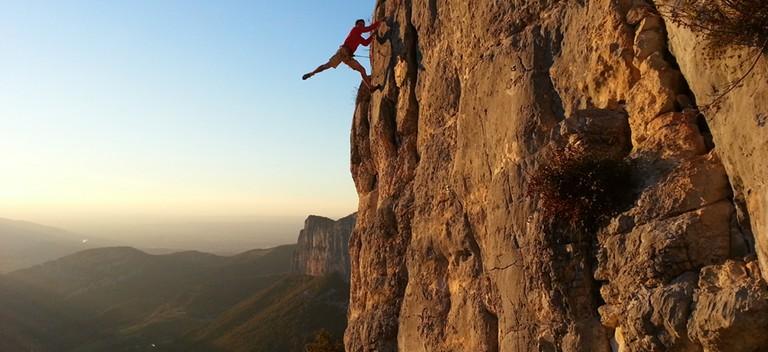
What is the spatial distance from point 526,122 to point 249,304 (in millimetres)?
135672

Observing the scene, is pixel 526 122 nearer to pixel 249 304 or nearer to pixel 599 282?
Answer: pixel 599 282

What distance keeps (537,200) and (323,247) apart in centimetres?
15625

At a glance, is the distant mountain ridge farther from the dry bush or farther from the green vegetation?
the dry bush

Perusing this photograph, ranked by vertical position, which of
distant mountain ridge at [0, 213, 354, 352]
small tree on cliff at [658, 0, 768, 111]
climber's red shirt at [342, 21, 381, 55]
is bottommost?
distant mountain ridge at [0, 213, 354, 352]

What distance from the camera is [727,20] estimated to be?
7.28m

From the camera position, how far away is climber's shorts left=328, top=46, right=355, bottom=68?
886 inches

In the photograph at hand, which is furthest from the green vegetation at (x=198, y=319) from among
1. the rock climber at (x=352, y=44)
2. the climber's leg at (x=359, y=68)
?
the rock climber at (x=352, y=44)

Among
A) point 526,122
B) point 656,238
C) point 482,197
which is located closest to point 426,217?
point 482,197

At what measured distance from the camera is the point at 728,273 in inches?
300

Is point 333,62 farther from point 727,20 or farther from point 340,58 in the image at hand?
point 727,20

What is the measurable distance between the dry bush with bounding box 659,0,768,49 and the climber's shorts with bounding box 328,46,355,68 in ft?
51.5

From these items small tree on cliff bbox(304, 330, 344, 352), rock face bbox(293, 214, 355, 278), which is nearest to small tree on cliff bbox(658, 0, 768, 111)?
small tree on cliff bbox(304, 330, 344, 352)

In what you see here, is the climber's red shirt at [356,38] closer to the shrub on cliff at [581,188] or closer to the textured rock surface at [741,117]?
the shrub on cliff at [581,188]

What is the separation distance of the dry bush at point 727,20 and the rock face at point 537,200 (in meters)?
0.48
